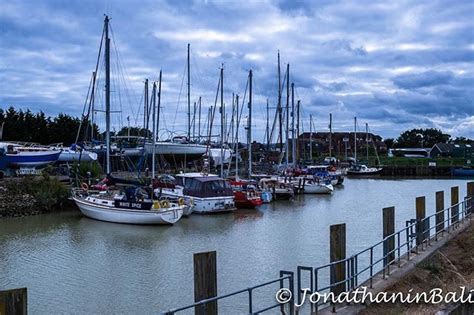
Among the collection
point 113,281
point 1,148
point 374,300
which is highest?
point 1,148

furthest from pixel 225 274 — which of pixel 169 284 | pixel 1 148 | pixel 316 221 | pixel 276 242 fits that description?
pixel 1 148

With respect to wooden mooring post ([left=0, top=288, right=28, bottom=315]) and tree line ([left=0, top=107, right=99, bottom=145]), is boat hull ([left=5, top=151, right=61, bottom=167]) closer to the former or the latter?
tree line ([left=0, top=107, right=99, bottom=145])

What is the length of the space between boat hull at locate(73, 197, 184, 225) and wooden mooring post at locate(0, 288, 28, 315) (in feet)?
86.2

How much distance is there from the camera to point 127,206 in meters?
35.0

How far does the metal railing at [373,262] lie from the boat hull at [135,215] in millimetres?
13779

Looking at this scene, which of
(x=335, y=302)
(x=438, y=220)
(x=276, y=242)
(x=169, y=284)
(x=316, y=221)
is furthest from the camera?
(x=316, y=221)

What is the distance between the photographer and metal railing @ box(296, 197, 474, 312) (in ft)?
40.9

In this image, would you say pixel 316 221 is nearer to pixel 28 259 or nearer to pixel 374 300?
pixel 28 259

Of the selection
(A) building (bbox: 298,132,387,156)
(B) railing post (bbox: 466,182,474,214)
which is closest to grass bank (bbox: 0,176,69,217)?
(B) railing post (bbox: 466,182,474,214)

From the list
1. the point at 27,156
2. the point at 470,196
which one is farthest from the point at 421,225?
the point at 27,156

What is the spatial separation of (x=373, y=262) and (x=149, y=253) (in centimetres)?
1068

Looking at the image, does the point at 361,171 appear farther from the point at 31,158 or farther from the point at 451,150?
the point at 31,158

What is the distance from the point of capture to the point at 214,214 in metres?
40.9

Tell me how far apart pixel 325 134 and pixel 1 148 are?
457 feet
